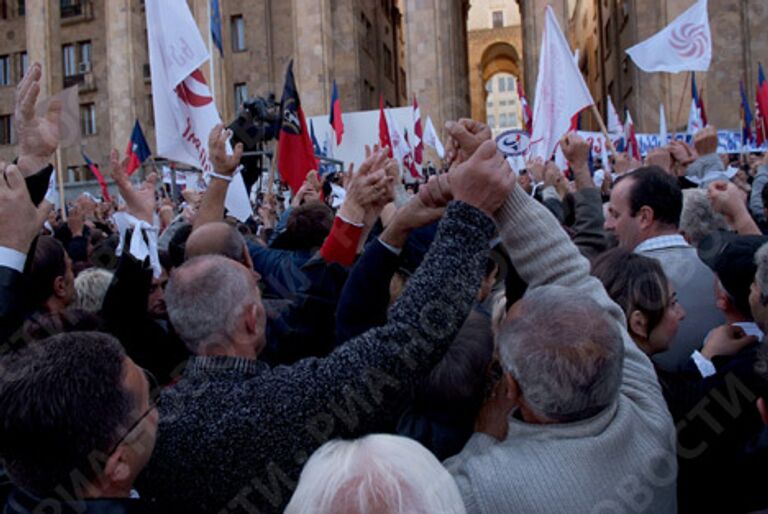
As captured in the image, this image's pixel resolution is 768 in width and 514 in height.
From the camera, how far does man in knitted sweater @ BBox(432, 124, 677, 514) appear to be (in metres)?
1.96

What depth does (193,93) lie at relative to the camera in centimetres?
649

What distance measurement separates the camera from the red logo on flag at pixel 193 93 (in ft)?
21.2

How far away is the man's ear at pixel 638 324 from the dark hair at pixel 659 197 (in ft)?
4.35

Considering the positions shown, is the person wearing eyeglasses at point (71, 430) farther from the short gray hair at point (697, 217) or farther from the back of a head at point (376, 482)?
the short gray hair at point (697, 217)

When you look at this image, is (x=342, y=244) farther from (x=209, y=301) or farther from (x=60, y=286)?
(x=60, y=286)

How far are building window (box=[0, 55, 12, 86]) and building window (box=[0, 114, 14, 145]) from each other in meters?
1.66

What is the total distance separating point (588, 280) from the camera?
2467 mm

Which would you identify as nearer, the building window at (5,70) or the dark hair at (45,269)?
the dark hair at (45,269)

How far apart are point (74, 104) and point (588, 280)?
22.5 ft

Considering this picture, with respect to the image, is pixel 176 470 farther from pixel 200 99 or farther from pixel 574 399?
pixel 200 99

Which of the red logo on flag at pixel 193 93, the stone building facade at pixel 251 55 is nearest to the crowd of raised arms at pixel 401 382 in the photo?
the red logo on flag at pixel 193 93

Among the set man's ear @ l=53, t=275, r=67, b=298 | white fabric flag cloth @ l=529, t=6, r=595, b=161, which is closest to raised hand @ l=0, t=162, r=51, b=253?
man's ear @ l=53, t=275, r=67, b=298

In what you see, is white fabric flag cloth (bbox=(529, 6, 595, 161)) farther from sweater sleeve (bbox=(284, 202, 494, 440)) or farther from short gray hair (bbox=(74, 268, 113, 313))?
sweater sleeve (bbox=(284, 202, 494, 440))

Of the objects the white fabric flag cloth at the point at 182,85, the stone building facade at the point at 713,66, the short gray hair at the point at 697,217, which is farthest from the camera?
the stone building facade at the point at 713,66
